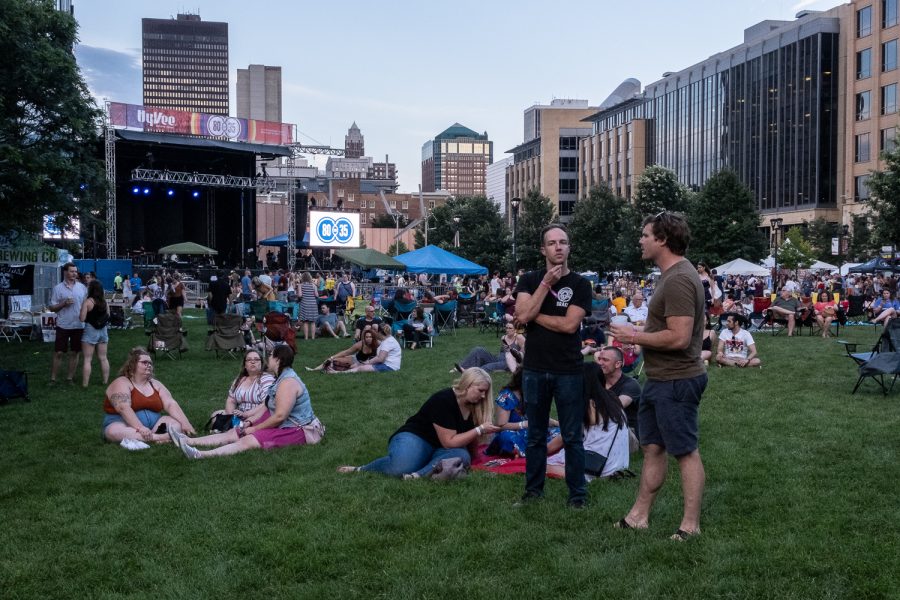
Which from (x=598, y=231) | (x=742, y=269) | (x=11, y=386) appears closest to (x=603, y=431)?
(x=11, y=386)

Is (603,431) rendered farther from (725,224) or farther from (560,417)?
(725,224)

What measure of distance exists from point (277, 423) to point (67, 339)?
19.0ft

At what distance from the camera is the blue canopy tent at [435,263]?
85.4 feet

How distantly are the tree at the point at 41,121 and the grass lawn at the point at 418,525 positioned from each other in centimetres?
731

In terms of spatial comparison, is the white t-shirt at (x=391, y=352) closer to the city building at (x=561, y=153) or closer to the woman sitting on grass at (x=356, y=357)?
the woman sitting on grass at (x=356, y=357)

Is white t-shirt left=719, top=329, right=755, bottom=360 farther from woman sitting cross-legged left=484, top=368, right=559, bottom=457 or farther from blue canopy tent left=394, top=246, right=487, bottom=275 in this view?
blue canopy tent left=394, top=246, right=487, bottom=275

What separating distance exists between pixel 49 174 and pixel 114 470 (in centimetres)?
1003

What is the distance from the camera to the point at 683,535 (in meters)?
4.77

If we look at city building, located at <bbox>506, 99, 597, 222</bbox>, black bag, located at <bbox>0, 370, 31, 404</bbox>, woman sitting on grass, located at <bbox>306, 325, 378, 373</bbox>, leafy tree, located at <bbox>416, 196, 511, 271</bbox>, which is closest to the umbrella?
leafy tree, located at <bbox>416, 196, 511, 271</bbox>

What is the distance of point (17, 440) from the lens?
830 centimetres

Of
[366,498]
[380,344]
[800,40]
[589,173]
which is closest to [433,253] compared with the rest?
[380,344]

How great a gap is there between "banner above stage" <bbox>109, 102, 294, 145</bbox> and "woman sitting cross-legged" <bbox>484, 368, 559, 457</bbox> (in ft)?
117

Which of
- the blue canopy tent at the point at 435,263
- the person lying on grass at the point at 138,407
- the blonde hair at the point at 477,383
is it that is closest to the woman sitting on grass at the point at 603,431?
the blonde hair at the point at 477,383

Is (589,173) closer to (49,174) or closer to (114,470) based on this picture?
(49,174)
